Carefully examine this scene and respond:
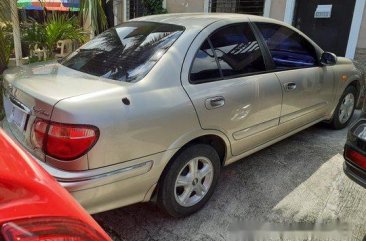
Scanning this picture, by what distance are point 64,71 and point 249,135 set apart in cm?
166

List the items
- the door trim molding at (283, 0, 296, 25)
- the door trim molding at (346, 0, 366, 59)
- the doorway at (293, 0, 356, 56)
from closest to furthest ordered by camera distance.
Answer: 1. the door trim molding at (346, 0, 366, 59)
2. the doorway at (293, 0, 356, 56)
3. the door trim molding at (283, 0, 296, 25)

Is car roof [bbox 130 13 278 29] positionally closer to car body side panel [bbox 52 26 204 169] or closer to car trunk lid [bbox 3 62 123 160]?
car body side panel [bbox 52 26 204 169]

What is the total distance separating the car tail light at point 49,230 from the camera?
91 cm

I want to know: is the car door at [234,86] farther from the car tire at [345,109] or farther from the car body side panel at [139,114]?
the car tire at [345,109]

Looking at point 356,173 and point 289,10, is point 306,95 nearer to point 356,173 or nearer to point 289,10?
point 356,173

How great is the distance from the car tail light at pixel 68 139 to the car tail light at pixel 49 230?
1.02 m

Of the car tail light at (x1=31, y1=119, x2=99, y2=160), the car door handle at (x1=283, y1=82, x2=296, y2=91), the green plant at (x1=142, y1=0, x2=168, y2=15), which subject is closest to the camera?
the car tail light at (x1=31, y1=119, x2=99, y2=160)

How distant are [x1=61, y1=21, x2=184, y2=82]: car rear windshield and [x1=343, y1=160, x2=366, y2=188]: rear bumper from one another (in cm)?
164

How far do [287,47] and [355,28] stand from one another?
397 centimetres

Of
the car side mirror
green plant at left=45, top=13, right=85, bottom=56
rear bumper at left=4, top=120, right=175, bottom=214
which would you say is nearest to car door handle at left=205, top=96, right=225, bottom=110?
rear bumper at left=4, top=120, right=175, bottom=214

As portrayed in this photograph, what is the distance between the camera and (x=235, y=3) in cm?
852

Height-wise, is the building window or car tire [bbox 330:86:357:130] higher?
the building window

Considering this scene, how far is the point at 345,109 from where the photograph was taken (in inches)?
191

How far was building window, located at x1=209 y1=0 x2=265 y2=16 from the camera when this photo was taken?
320 inches
